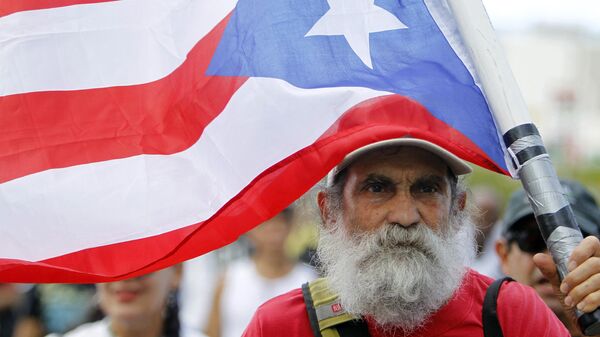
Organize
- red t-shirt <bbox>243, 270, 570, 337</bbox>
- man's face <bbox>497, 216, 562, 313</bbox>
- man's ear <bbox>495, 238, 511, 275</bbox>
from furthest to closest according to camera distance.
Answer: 1. man's ear <bbox>495, 238, 511, 275</bbox>
2. man's face <bbox>497, 216, 562, 313</bbox>
3. red t-shirt <bbox>243, 270, 570, 337</bbox>

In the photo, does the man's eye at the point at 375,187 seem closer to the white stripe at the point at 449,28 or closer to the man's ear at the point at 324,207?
the man's ear at the point at 324,207

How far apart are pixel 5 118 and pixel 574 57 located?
79.9 meters

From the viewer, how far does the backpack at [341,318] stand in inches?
135

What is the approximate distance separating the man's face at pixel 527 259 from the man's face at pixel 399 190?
1.36m

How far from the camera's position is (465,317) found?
3479mm

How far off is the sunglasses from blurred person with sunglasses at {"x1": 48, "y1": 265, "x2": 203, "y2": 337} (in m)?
1.74

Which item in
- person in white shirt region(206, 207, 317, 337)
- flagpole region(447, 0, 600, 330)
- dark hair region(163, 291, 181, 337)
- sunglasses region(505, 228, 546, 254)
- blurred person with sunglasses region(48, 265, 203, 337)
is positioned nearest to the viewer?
flagpole region(447, 0, 600, 330)

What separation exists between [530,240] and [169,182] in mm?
2058

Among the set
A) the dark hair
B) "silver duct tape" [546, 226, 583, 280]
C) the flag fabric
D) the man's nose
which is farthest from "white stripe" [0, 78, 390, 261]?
the dark hair

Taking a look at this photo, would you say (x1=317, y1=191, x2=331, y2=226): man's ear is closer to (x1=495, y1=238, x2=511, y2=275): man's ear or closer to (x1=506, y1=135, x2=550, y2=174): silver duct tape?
(x1=506, y1=135, x2=550, y2=174): silver duct tape

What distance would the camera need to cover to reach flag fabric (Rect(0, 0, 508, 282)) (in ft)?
11.0

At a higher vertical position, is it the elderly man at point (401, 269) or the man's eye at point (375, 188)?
the man's eye at point (375, 188)

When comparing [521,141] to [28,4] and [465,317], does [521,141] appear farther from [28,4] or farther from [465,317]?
[28,4]

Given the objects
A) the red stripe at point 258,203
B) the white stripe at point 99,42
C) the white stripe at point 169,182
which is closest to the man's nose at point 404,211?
the red stripe at point 258,203
